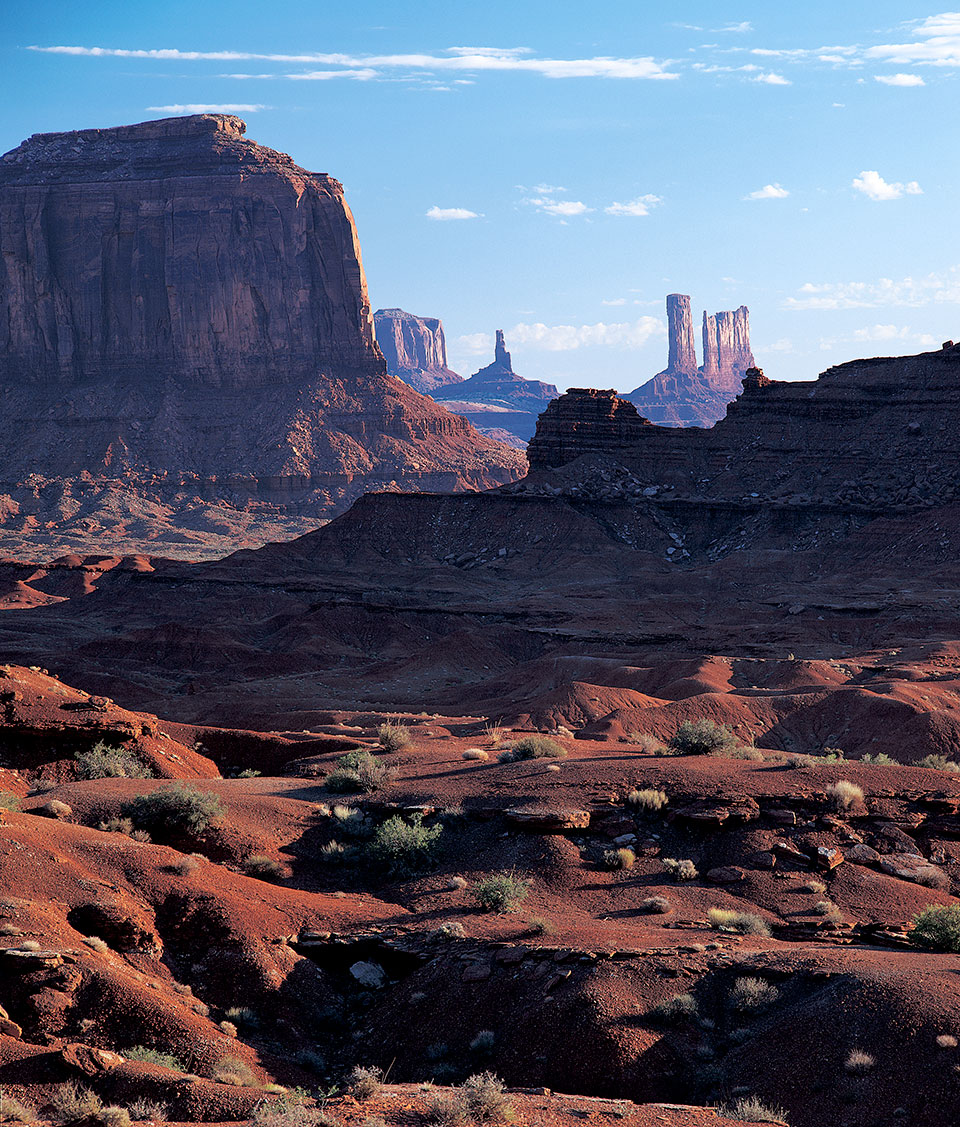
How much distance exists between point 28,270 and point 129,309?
1146 cm

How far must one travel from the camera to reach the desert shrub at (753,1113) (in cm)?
1219

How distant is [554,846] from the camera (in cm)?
1952

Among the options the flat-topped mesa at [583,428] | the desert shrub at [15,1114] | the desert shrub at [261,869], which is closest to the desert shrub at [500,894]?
the desert shrub at [261,869]

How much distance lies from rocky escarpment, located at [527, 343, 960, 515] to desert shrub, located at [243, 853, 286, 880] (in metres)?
63.7

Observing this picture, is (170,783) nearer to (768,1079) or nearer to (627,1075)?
(627,1075)

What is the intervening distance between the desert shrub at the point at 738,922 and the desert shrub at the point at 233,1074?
6.39 m

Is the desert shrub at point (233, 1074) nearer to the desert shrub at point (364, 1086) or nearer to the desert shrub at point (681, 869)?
the desert shrub at point (364, 1086)

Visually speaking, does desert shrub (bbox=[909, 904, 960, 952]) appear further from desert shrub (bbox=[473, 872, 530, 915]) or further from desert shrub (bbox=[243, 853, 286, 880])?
desert shrub (bbox=[243, 853, 286, 880])

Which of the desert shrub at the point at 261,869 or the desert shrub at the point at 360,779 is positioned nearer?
the desert shrub at the point at 261,869

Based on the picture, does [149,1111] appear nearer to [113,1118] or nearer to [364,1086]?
[113,1118]

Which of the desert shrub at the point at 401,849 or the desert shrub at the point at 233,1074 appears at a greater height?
the desert shrub at the point at 401,849

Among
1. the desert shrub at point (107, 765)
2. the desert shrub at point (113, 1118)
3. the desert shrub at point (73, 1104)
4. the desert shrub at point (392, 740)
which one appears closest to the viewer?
the desert shrub at point (113, 1118)

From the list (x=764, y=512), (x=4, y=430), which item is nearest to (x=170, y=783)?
(x=764, y=512)

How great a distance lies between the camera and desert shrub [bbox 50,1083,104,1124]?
11656 mm
